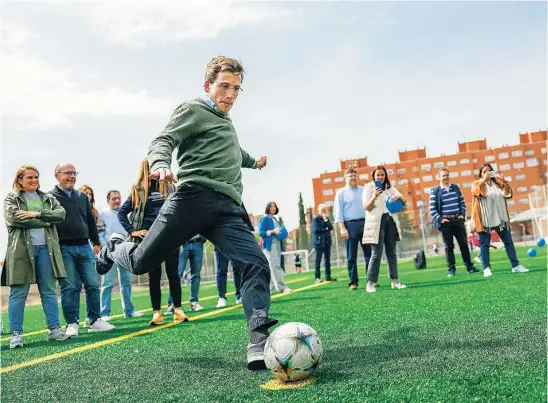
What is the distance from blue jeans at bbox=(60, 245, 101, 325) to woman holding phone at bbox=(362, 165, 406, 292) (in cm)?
408

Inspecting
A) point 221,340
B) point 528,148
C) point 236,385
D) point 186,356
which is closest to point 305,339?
point 236,385

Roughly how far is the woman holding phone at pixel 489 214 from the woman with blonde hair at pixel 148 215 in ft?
17.8

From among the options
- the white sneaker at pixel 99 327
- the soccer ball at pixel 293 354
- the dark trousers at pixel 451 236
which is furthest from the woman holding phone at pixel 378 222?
the soccer ball at pixel 293 354

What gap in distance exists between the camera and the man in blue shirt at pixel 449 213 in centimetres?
999

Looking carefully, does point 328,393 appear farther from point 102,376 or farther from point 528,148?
point 528,148

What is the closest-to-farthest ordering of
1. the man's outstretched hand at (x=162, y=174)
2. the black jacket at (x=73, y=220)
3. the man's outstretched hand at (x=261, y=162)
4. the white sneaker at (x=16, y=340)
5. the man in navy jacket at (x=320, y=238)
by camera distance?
the man's outstretched hand at (x=162, y=174)
the man's outstretched hand at (x=261, y=162)
the white sneaker at (x=16, y=340)
the black jacket at (x=73, y=220)
the man in navy jacket at (x=320, y=238)

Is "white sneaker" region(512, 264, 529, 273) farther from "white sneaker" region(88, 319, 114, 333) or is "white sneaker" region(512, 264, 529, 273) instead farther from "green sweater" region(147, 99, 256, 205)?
"green sweater" region(147, 99, 256, 205)

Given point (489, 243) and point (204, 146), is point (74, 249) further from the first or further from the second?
point (489, 243)

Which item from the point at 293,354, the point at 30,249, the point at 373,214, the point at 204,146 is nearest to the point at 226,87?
the point at 204,146

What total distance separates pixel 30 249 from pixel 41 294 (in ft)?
1.77

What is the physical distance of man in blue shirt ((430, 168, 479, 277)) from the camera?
32.8 feet

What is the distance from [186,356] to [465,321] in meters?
2.40

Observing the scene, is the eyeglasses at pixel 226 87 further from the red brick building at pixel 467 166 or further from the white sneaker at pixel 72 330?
the red brick building at pixel 467 166

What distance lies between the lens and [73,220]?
677 cm
